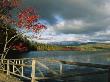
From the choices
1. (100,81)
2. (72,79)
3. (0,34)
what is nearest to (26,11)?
(0,34)

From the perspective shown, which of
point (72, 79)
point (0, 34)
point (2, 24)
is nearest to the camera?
point (72, 79)

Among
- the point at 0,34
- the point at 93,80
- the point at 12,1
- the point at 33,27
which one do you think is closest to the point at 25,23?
the point at 33,27

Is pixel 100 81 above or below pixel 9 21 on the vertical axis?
below

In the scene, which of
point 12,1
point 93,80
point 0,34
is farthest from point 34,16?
point 93,80

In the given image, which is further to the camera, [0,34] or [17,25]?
[0,34]

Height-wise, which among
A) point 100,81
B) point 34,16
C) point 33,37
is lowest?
point 100,81

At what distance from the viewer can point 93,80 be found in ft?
96.4

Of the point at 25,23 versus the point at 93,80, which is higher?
the point at 25,23

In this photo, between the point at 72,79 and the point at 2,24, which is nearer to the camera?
the point at 72,79

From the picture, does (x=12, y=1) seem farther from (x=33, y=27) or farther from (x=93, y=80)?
(x=93, y=80)

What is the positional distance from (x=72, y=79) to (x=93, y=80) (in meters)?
2.40

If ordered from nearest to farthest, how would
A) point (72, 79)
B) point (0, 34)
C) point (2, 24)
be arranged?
1. point (72, 79)
2. point (2, 24)
3. point (0, 34)

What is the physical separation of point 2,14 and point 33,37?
4.37m

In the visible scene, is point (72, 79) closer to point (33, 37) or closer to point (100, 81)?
point (100, 81)
